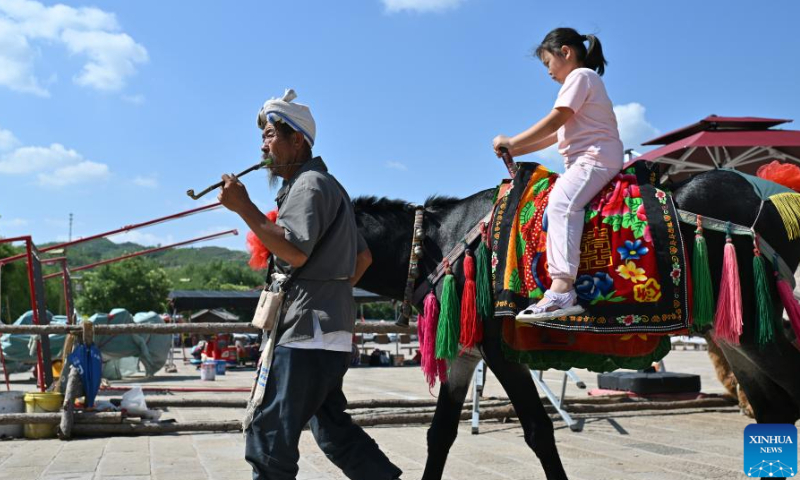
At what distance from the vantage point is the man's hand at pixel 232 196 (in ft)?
9.27

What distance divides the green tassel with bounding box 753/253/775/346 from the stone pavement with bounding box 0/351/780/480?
1.60 meters

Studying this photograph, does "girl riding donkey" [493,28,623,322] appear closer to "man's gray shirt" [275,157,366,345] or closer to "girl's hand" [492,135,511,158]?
"girl's hand" [492,135,511,158]

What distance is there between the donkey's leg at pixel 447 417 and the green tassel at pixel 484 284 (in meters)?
0.40

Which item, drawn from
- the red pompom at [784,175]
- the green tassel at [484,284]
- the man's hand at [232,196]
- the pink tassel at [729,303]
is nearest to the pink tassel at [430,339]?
the green tassel at [484,284]

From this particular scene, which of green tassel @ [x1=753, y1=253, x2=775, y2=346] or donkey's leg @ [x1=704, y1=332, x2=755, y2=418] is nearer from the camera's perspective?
green tassel @ [x1=753, y1=253, x2=775, y2=346]

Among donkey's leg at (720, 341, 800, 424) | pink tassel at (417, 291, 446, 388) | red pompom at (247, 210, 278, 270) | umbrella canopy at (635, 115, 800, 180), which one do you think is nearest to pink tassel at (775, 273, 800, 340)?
donkey's leg at (720, 341, 800, 424)

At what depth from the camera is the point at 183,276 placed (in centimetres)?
15725

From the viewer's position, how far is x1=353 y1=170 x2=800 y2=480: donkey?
4016 mm

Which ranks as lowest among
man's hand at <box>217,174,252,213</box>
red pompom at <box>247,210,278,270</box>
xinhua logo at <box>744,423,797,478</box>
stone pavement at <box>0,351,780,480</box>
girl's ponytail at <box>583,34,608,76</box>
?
stone pavement at <box>0,351,780,480</box>

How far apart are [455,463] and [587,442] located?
5.70 feet

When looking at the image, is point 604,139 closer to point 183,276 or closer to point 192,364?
point 192,364

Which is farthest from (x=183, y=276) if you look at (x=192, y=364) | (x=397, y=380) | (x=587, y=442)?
(x=587, y=442)

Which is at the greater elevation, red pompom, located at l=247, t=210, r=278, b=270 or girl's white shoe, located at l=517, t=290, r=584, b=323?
red pompom, located at l=247, t=210, r=278, b=270

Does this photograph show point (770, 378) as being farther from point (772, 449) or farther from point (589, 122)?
point (589, 122)
